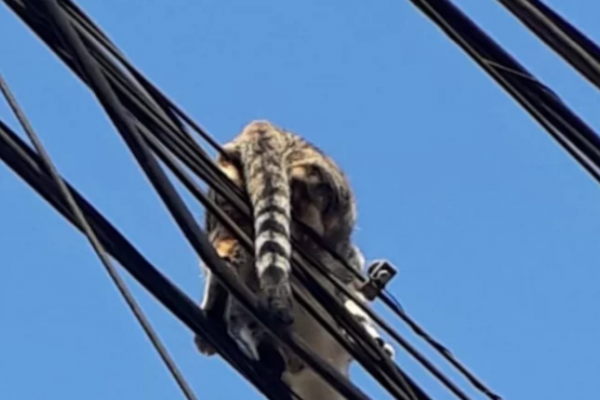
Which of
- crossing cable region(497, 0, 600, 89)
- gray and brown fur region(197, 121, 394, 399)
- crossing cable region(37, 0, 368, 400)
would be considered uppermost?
gray and brown fur region(197, 121, 394, 399)

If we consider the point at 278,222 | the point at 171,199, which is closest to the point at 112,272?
the point at 171,199

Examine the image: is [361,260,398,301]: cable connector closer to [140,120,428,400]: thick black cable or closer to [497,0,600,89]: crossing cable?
[140,120,428,400]: thick black cable

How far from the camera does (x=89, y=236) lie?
3168mm

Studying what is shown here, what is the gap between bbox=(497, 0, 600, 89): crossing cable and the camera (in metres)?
3.31

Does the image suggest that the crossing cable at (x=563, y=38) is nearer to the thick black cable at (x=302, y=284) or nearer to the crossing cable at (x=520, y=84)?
the crossing cable at (x=520, y=84)

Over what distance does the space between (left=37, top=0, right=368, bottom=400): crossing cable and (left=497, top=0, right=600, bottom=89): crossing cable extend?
851mm

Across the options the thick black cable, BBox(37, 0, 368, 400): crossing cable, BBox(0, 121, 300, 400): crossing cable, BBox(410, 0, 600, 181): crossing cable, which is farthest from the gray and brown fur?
BBox(410, 0, 600, 181): crossing cable

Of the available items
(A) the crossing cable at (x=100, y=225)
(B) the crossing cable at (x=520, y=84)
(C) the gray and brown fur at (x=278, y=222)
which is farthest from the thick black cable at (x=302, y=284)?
(B) the crossing cable at (x=520, y=84)

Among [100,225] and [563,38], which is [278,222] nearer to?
[100,225]

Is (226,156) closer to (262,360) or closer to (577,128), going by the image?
(262,360)

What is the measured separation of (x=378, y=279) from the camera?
5.12 meters

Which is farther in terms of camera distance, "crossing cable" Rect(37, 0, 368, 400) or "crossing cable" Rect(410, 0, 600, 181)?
"crossing cable" Rect(410, 0, 600, 181)

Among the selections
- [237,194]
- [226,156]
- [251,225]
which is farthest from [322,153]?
[237,194]

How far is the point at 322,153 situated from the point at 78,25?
8.27 feet
